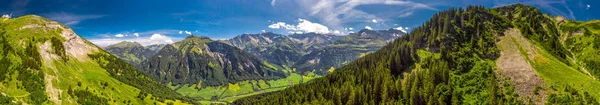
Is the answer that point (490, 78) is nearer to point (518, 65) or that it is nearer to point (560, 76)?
point (518, 65)

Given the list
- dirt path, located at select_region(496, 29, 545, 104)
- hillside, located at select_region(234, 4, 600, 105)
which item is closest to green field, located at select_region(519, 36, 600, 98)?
hillside, located at select_region(234, 4, 600, 105)

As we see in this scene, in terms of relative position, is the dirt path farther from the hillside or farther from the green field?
the green field

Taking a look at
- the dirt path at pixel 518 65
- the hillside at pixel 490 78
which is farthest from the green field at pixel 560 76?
the dirt path at pixel 518 65

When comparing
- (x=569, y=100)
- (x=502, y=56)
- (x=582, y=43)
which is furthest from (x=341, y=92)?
(x=582, y=43)

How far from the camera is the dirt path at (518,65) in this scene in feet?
A: 467

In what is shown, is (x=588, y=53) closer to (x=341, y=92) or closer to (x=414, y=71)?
(x=414, y=71)

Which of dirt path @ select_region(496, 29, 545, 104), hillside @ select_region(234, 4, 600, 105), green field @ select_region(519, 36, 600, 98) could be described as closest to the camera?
green field @ select_region(519, 36, 600, 98)

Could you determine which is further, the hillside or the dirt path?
the dirt path

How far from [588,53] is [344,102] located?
126 m

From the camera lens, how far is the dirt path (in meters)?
142

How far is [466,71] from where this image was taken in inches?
6703

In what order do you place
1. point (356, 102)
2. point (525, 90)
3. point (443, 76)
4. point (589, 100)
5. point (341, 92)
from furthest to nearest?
point (341, 92)
point (356, 102)
point (443, 76)
point (525, 90)
point (589, 100)

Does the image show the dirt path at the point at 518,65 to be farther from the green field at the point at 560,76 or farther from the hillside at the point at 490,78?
the green field at the point at 560,76

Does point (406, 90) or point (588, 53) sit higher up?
point (588, 53)
